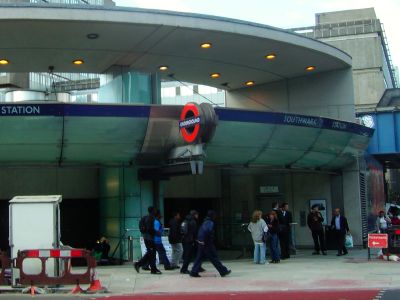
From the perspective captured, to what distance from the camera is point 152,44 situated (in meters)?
19.5

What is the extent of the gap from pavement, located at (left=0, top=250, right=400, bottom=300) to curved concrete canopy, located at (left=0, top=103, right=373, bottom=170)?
3579 millimetres

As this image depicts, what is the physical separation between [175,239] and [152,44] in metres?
6.79

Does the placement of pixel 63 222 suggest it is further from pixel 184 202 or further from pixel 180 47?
pixel 180 47

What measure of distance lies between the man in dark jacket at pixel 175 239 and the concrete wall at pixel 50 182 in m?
6.80

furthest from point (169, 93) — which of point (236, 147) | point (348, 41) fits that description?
point (236, 147)

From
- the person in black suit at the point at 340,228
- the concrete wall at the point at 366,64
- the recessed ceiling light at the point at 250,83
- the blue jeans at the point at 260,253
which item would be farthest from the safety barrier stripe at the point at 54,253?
the concrete wall at the point at 366,64

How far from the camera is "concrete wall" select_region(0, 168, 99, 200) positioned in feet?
69.7

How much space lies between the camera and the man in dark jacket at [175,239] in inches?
628

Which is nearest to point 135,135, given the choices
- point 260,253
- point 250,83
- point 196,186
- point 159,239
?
point 159,239

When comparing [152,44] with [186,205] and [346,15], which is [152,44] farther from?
[346,15]

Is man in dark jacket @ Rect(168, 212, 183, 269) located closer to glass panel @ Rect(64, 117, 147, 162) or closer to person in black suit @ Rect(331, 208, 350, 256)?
glass panel @ Rect(64, 117, 147, 162)

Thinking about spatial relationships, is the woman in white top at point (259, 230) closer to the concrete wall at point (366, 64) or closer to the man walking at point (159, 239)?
the man walking at point (159, 239)

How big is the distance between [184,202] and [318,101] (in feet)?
23.1

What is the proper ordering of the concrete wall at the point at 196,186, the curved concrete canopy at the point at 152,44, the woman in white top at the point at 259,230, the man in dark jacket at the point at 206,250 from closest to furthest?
the man in dark jacket at the point at 206,250 → the woman in white top at the point at 259,230 → the curved concrete canopy at the point at 152,44 → the concrete wall at the point at 196,186
